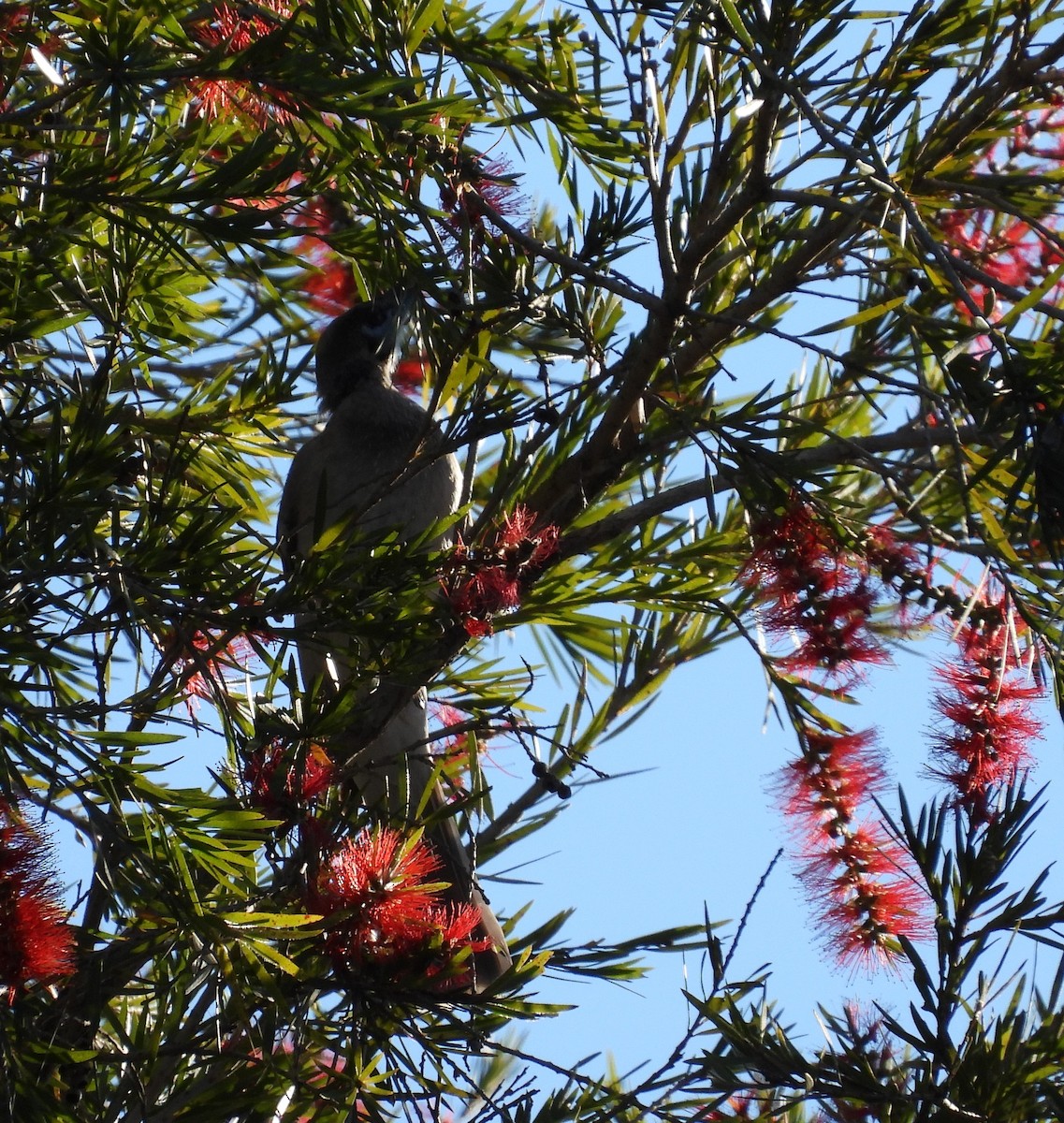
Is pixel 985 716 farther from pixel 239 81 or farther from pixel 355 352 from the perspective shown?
pixel 355 352

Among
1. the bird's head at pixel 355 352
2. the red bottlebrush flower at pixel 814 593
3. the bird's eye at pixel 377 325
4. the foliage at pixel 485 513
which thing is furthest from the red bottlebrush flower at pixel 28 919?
the bird's eye at pixel 377 325

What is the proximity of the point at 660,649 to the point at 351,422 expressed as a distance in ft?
5.38

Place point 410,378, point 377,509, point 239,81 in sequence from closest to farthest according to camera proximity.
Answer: point 239,81
point 410,378
point 377,509

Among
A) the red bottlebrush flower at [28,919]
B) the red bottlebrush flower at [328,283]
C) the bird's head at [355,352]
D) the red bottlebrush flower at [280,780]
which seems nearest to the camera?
the red bottlebrush flower at [28,919]

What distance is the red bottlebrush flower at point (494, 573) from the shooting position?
1940 mm

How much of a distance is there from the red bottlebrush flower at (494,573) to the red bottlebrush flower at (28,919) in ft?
2.12

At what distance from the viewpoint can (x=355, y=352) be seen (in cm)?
475

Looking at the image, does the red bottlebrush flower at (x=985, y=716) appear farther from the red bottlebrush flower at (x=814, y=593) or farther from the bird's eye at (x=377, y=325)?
the bird's eye at (x=377, y=325)

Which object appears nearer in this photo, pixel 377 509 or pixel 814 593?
pixel 814 593

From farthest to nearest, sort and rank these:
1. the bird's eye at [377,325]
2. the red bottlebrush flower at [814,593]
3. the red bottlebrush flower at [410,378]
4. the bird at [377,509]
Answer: the bird's eye at [377,325]
the red bottlebrush flower at [410,378]
the bird at [377,509]
the red bottlebrush flower at [814,593]

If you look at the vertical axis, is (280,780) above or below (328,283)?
below

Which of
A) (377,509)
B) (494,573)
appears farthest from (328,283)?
(494,573)

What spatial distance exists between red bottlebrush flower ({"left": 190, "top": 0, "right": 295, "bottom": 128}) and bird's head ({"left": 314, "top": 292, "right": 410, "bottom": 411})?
2.15 metres

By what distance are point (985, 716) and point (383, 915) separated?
86cm
